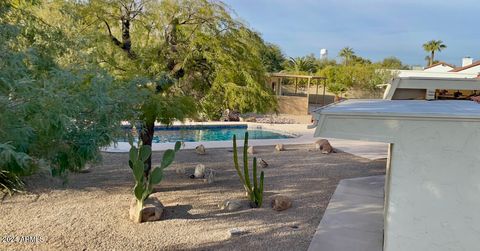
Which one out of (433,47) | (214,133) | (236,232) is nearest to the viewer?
(236,232)

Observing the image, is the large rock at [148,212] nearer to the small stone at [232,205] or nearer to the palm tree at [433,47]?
the small stone at [232,205]

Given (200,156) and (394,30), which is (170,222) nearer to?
(200,156)

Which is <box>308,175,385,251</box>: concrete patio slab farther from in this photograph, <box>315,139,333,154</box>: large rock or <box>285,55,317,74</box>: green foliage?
<box>285,55,317,74</box>: green foliage

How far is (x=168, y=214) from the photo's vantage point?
9.05 metres

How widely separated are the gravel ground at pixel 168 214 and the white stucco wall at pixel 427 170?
7.04ft

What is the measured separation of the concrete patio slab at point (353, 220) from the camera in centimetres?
735

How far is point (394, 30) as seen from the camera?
4103 centimetres

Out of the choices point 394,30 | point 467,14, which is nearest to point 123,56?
point 467,14

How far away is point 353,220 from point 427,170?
3312mm

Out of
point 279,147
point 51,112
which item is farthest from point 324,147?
point 51,112

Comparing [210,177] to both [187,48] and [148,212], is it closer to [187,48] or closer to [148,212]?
[148,212]

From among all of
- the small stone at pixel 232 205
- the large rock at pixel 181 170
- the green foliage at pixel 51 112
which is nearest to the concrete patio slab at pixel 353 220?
the small stone at pixel 232 205

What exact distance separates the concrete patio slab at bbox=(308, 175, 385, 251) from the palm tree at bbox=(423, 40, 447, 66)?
67291 mm

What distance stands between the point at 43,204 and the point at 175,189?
3.27 m
